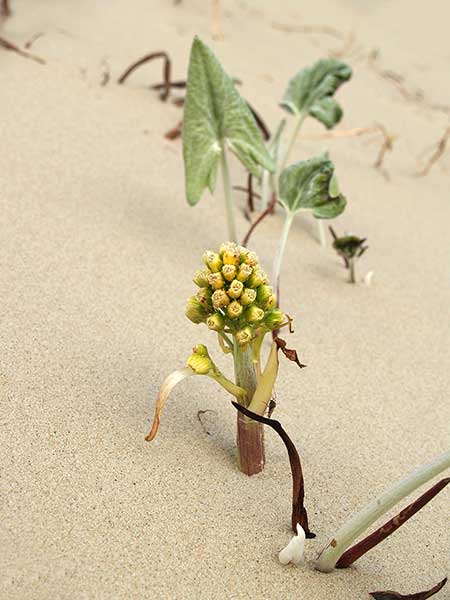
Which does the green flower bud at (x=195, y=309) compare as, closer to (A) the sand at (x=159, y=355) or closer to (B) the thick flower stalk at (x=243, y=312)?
(B) the thick flower stalk at (x=243, y=312)

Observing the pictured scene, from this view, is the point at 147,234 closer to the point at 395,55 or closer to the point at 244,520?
the point at 244,520

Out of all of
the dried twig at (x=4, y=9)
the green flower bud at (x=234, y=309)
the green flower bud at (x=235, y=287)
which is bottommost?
the dried twig at (x=4, y=9)

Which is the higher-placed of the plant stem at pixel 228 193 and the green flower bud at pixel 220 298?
the green flower bud at pixel 220 298

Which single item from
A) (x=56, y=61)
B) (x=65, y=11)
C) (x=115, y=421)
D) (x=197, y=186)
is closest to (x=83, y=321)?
(x=115, y=421)

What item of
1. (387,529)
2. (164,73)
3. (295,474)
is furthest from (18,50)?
(387,529)

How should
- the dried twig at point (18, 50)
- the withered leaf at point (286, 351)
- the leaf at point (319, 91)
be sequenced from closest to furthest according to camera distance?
the withered leaf at point (286, 351), the leaf at point (319, 91), the dried twig at point (18, 50)

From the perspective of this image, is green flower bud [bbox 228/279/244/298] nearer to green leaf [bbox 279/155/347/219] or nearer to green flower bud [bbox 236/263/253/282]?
green flower bud [bbox 236/263/253/282]

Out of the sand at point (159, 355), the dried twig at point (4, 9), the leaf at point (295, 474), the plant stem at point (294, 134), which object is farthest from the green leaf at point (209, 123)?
the dried twig at point (4, 9)
